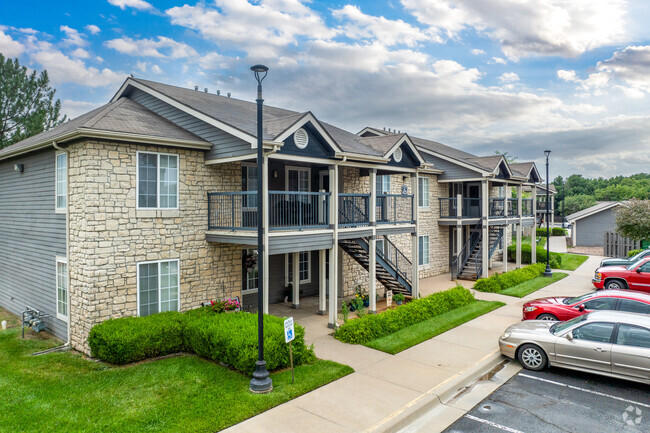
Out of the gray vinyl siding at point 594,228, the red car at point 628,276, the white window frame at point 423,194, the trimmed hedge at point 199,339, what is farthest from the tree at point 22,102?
the gray vinyl siding at point 594,228

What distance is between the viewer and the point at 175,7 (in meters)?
15.1

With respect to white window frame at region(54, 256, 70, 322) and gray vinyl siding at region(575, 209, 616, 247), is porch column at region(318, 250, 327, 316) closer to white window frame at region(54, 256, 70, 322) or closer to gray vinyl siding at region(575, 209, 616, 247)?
white window frame at region(54, 256, 70, 322)

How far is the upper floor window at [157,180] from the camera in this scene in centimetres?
1180

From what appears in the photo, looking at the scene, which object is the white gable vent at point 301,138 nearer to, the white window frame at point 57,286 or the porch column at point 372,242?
the porch column at point 372,242

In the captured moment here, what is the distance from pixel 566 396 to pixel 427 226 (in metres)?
15.5

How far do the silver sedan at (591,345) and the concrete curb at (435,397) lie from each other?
2.41ft

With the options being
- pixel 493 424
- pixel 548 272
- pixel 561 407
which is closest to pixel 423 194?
pixel 548 272

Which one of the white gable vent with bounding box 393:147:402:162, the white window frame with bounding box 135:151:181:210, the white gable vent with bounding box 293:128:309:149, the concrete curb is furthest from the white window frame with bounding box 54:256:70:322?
Answer: the white gable vent with bounding box 393:147:402:162

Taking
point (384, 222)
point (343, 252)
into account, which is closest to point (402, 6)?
point (384, 222)

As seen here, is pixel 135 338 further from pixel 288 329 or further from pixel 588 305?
pixel 588 305

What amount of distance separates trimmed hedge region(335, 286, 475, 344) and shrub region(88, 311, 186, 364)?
4.74m

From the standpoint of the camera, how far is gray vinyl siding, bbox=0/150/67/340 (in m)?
12.7

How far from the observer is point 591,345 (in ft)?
29.7

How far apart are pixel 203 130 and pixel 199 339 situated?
6576 mm
